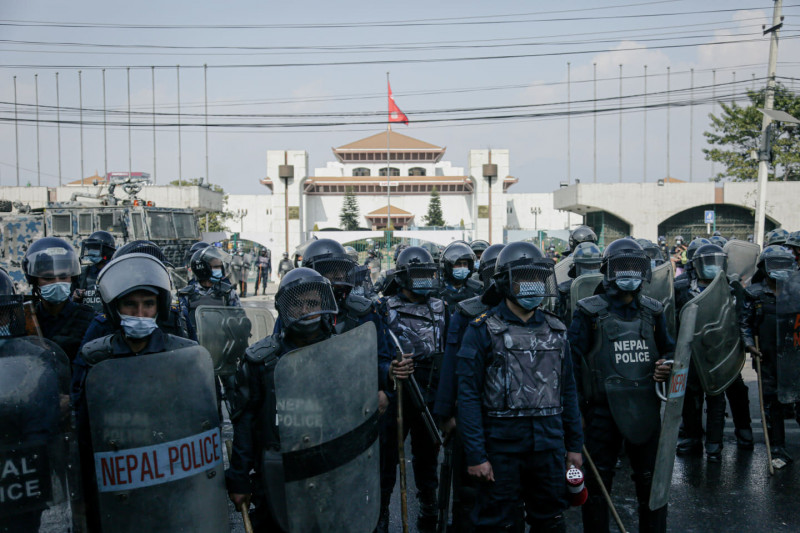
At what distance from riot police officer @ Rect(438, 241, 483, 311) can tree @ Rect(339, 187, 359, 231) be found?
62.7 metres

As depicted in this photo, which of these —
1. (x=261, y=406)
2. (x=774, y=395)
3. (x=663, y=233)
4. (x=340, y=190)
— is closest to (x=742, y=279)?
(x=774, y=395)

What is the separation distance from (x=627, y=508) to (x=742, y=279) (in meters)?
3.76

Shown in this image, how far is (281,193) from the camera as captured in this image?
47.6 m

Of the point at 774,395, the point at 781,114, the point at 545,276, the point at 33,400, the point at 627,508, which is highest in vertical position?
the point at 781,114

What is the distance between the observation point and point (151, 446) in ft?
8.91

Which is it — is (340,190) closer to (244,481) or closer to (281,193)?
(281,193)

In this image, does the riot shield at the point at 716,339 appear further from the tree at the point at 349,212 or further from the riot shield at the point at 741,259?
the tree at the point at 349,212

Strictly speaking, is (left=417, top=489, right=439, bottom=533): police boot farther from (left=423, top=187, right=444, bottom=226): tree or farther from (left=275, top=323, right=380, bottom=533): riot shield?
(left=423, top=187, right=444, bottom=226): tree

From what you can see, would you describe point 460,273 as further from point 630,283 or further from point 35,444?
point 35,444

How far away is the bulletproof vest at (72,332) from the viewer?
14.9 feet

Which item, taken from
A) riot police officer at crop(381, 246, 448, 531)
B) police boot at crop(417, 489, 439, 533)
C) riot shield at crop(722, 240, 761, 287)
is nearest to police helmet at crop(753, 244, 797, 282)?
riot shield at crop(722, 240, 761, 287)

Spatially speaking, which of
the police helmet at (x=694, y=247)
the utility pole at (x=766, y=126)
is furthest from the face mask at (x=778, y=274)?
the utility pole at (x=766, y=126)

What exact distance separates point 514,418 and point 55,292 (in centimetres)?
329

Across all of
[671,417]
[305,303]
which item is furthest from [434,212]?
[305,303]
